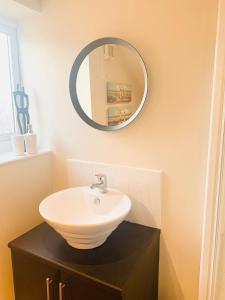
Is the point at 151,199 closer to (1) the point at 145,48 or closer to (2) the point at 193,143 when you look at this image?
(2) the point at 193,143

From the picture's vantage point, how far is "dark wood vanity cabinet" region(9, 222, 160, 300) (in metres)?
0.97

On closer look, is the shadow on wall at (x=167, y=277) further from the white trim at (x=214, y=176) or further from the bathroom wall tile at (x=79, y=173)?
the bathroom wall tile at (x=79, y=173)

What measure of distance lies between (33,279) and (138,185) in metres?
0.73

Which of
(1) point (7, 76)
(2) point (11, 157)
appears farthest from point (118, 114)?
(1) point (7, 76)

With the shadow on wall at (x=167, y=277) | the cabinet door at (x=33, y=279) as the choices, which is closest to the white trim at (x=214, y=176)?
the shadow on wall at (x=167, y=277)

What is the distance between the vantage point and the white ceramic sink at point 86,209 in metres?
1.05

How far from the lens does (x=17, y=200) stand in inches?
54.8

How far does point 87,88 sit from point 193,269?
3.92 ft

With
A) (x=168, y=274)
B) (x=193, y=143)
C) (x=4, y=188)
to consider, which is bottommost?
(x=168, y=274)

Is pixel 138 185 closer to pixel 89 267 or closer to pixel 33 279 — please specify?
pixel 89 267

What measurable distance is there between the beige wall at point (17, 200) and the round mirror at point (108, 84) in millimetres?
474

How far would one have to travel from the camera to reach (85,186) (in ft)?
4.80

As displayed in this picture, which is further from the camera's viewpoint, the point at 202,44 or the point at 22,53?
the point at 22,53

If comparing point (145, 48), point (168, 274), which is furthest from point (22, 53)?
point (168, 274)
